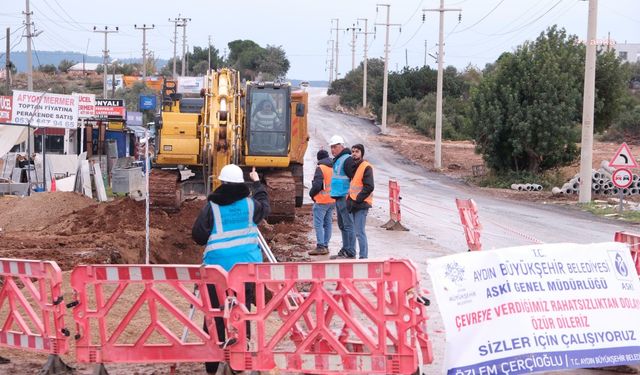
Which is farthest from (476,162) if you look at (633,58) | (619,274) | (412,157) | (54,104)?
(633,58)

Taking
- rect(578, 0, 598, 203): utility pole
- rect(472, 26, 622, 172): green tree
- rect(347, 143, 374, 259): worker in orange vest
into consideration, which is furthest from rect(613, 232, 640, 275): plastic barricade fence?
rect(472, 26, 622, 172): green tree

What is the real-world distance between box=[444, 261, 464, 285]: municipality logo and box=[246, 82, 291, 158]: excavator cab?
14.7 metres

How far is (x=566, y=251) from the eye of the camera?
8.69 meters

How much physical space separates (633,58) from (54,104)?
152 metres

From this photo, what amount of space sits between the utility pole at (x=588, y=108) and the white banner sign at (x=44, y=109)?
15473 millimetres

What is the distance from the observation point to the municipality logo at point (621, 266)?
902 centimetres

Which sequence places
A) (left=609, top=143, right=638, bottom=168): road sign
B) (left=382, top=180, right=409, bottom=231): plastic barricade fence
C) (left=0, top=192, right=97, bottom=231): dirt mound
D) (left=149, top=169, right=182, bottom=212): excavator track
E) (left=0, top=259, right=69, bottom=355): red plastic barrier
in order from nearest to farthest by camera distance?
1. (left=0, top=259, right=69, bottom=355): red plastic barrier
2. (left=382, top=180, right=409, bottom=231): plastic barricade fence
3. (left=149, top=169, right=182, bottom=212): excavator track
4. (left=0, top=192, right=97, bottom=231): dirt mound
5. (left=609, top=143, right=638, bottom=168): road sign

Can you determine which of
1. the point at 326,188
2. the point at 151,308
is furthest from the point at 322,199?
the point at 151,308

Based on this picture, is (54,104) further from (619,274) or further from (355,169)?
(619,274)

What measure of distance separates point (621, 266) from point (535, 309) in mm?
1205

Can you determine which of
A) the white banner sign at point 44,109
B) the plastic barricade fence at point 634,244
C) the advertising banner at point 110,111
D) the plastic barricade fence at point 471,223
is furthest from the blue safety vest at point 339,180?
the advertising banner at point 110,111

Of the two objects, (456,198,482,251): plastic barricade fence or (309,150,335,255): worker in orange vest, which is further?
(456,198,482,251): plastic barricade fence

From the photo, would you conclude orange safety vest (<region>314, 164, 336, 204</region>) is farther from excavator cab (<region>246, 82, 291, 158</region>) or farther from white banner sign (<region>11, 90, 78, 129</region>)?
white banner sign (<region>11, 90, 78, 129</region>)

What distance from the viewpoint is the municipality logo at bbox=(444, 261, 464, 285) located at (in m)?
8.08
